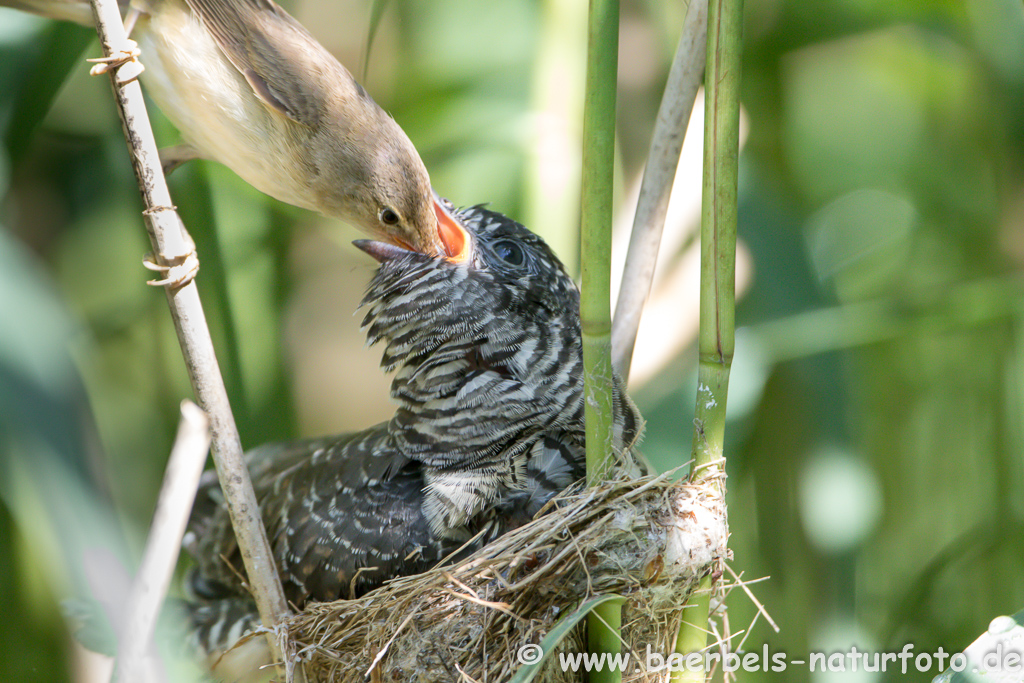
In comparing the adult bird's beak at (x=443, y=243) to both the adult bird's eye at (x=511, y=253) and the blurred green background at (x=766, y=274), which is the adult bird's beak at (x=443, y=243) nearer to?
the adult bird's eye at (x=511, y=253)

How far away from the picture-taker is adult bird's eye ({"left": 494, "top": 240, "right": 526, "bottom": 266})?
1.01 meters

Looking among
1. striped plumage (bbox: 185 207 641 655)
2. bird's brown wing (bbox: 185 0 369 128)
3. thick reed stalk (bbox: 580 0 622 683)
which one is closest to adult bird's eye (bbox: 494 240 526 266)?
striped plumage (bbox: 185 207 641 655)

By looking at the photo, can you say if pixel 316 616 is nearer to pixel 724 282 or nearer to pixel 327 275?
pixel 724 282

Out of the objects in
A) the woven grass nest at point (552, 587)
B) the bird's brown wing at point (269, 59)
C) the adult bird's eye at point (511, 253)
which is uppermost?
the bird's brown wing at point (269, 59)

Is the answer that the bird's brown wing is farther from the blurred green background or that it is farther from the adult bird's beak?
the blurred green background

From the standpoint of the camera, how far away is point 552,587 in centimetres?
68

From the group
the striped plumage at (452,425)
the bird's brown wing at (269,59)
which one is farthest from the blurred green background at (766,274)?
the bird's brown wing at (269,59)

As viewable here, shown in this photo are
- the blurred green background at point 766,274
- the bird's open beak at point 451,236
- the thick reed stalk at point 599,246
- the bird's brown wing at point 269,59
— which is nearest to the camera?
the thick reed stalk at point 599,246

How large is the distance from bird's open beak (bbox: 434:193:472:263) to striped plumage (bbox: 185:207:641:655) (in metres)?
0.01

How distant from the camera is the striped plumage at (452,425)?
890 mm

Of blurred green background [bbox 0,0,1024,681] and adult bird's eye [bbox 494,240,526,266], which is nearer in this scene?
adult bird's eye [bbox 494,240,526,266]

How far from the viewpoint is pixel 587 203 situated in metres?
0.57

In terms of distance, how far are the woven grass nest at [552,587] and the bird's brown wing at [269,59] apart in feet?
1.84

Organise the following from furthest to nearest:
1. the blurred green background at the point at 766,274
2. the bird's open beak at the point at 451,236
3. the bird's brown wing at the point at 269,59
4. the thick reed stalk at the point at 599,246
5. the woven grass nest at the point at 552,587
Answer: the blurred green background at the point at 766,274 < the bird's open beak at the point at 451,236 < the bird's brown wing at the point at 269,59 < the woven grass nest at the point at 552,587 < the thick reed stalk at the point at 599,246
